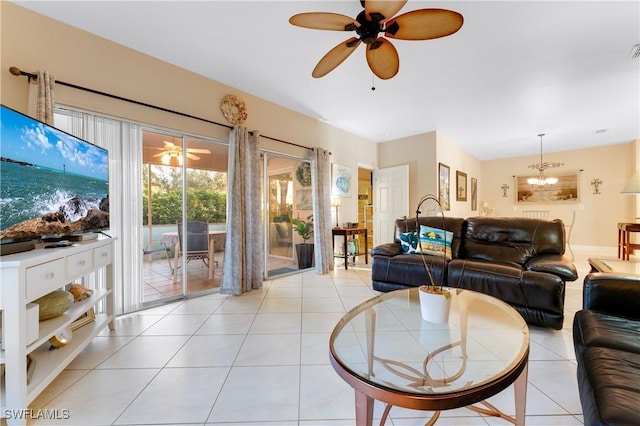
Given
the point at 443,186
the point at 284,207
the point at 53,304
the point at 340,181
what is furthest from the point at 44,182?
the point at 443,186

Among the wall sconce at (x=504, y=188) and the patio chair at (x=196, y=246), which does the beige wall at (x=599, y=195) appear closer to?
the wall sconce at (x=504, y=188)

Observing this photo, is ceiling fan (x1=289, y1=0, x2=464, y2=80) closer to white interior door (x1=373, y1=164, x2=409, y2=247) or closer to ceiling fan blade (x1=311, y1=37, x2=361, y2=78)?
ceiling fan blade (x1=311, y1=37, x2=361, y2=78)

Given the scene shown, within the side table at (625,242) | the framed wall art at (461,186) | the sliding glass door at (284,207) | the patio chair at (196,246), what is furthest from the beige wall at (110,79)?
the side table at (625,242)

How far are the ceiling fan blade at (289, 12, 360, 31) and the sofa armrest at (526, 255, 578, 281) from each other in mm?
2501

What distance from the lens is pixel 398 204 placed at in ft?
17.5

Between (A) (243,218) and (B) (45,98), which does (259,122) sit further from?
(B) (45,98)

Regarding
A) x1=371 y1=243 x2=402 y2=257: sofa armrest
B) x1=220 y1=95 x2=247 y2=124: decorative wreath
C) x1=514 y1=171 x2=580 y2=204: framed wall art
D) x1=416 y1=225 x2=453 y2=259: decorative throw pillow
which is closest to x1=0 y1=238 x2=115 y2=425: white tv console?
x1=220 y1=95 x2=247 y2=124: decorative wreath

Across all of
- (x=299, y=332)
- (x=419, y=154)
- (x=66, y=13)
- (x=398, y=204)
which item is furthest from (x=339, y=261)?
(x=66, y=13)

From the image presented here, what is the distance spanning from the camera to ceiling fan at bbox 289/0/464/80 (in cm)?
150

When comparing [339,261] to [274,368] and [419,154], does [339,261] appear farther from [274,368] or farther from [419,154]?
[274,368]

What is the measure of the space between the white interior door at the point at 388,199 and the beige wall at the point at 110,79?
107 inches

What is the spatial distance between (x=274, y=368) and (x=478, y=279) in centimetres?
202

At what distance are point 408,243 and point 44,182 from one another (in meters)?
3.22

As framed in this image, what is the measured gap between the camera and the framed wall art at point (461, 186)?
6.07 meters
